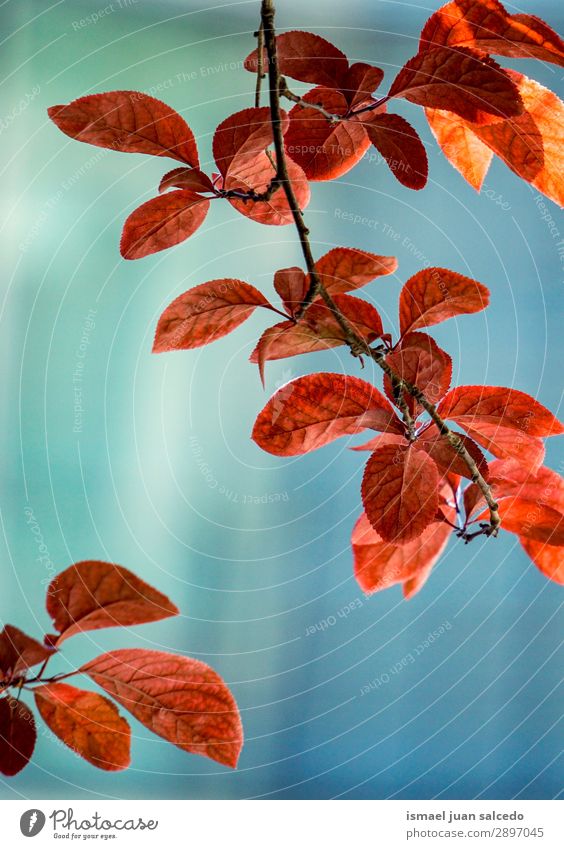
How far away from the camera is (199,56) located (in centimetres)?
37

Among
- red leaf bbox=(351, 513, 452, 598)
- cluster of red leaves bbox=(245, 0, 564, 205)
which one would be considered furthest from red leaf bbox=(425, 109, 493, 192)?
red leaf bbox=(351, 513, 452, 598)

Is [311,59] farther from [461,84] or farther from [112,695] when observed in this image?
[112,695]

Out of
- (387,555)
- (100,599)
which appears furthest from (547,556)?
(100,599)

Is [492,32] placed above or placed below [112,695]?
above

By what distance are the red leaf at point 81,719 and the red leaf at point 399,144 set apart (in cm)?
16

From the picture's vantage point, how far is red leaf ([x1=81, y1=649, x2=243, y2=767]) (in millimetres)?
181

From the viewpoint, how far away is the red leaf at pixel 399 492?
0.18m

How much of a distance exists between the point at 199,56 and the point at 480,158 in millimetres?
222

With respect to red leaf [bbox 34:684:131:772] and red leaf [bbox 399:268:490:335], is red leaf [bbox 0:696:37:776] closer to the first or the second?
red leaf [bbox 34:684:131:772]

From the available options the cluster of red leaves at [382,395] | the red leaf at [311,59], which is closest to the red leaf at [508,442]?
the cluster of red leaves at [382,395]

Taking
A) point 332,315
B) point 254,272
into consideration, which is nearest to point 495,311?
point 254,272

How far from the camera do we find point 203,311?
7.3 inches

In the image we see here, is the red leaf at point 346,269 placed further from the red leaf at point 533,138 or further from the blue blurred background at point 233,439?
the blue blurred background at point 233,439

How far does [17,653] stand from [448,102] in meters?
0.17
